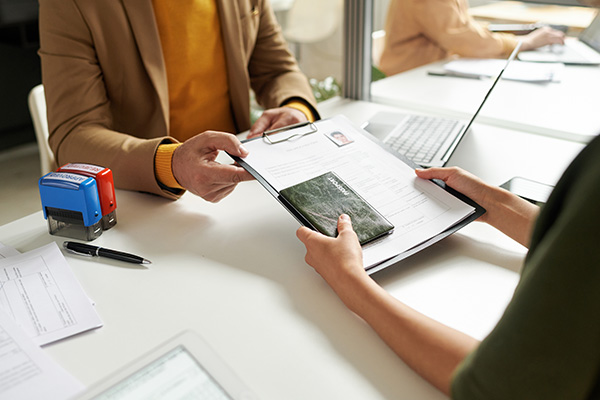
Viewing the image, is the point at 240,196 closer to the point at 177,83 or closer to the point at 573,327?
the point at 177,83

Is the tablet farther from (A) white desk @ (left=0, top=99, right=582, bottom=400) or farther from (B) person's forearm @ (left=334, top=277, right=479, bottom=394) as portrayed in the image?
(B) person's forearm @ (left=334, top=277, right=479, bottom=394)

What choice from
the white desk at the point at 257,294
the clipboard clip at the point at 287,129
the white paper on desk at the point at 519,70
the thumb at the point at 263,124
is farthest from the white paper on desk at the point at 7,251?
the white paper on desk at the point at 519,70

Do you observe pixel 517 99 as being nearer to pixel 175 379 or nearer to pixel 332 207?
pixel 332 207

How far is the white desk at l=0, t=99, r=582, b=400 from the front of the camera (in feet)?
2.00

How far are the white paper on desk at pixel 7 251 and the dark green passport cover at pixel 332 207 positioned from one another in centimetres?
44

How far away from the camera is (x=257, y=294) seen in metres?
0.74

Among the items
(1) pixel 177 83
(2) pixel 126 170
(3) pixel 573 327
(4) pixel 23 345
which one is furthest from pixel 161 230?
(3) pixel 573 327

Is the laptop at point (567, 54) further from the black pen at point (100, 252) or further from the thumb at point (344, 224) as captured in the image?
the black pen at point (100, 252)

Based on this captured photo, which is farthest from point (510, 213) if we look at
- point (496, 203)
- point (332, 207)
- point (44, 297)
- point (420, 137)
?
point (44, 297)

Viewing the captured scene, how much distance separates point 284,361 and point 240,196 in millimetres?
471

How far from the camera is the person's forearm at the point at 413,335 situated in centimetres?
58

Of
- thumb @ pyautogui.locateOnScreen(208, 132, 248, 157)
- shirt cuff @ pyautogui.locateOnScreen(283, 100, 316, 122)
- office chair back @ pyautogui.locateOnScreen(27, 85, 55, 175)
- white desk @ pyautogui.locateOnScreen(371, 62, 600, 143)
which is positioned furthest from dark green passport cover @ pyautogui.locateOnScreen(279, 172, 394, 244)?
office chair back @ pyautogui.locateOnScreen(27, 85, 55, 175)

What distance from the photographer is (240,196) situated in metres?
1.03

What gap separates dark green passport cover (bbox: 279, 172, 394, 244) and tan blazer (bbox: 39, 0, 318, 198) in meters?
0.29
